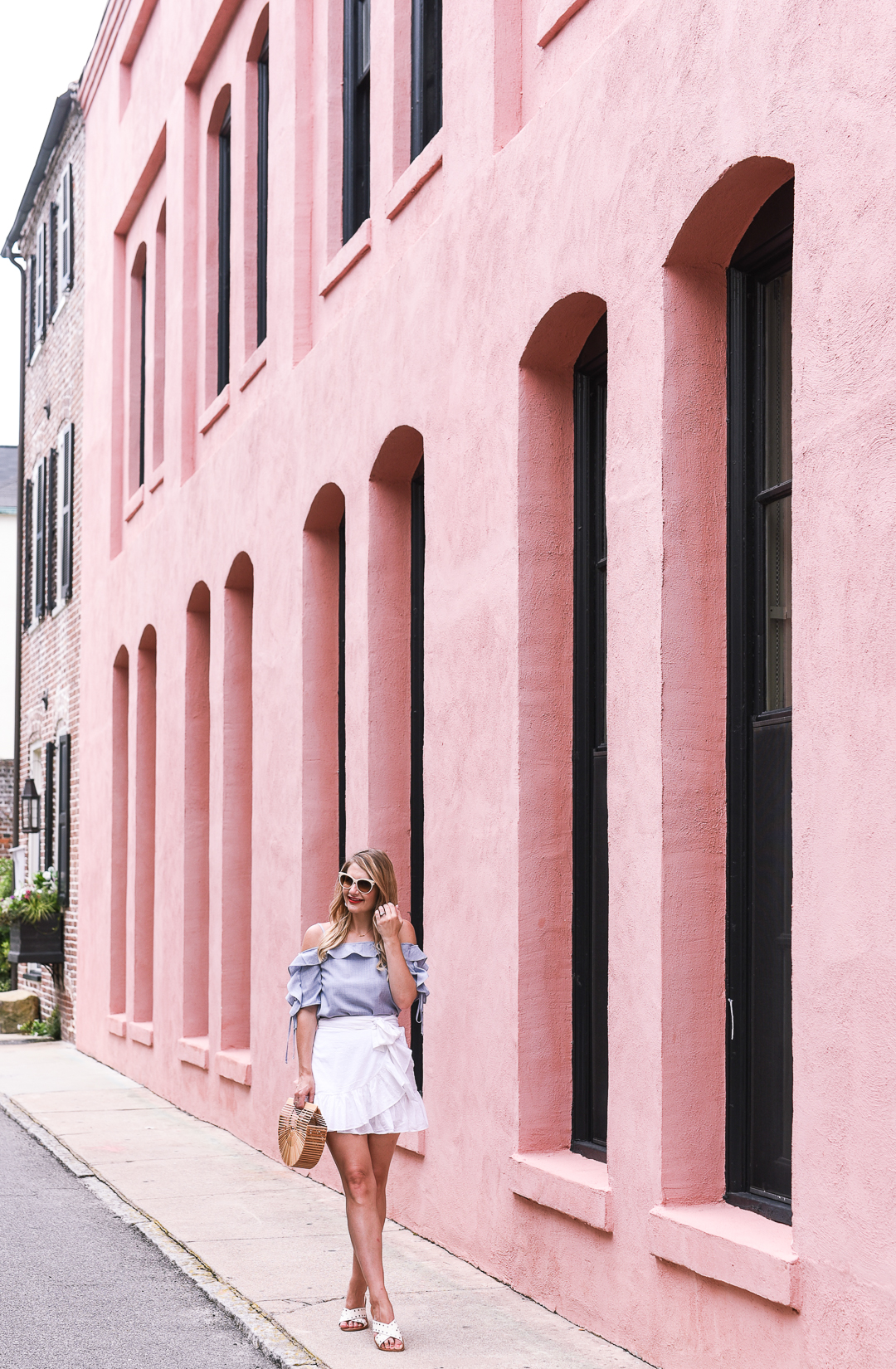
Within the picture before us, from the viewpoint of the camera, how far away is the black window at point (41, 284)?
23297mm

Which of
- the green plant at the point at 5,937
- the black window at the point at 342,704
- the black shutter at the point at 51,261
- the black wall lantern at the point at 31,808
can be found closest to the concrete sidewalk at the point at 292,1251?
the black window at the point at 342,704

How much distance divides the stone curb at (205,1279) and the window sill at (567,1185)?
3.63 ft

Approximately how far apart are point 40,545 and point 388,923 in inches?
674

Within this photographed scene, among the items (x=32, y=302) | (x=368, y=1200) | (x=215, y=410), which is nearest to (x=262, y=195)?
(x=215, y=410)

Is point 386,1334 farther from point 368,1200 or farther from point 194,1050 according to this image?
point 194,1050

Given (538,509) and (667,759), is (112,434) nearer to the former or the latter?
(538,509)

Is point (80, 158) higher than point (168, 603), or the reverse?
point (80, 158)

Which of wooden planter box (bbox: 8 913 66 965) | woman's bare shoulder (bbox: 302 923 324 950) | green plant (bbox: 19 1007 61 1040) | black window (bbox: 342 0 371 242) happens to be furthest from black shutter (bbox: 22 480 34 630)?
woman's bare shoulder (bbox: 302 923 324 950)

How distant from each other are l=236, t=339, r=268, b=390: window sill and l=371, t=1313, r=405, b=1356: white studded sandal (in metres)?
7.42

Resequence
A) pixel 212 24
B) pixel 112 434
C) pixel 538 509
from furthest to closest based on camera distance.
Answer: pixel 112 434
pixel 212 24
pixel 538 509

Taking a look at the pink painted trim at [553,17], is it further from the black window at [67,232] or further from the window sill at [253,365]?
the black window at [67,232]

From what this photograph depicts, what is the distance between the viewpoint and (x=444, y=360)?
29.0 feet

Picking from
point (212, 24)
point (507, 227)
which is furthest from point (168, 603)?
point (507, 227)

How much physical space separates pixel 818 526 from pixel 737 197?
1.45 meters
